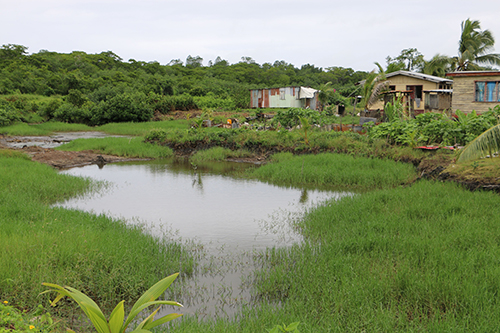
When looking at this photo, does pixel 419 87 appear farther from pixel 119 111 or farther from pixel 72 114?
pixel 72 114

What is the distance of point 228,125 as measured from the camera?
84.4ft

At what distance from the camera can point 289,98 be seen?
134ft

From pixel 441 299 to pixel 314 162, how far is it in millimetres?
9604

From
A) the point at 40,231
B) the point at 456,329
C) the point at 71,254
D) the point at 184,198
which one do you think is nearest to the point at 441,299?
the point at 456,329

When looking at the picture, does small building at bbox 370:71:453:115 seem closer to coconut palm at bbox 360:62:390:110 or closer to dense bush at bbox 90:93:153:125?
coconut palm at bbox 360:62:390:110

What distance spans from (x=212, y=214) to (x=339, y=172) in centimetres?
488

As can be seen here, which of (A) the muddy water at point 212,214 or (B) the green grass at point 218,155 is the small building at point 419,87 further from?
(A) the muddy water at point 212,214

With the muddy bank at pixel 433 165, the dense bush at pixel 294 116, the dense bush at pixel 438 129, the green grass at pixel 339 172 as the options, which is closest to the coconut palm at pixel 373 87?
the dense bush at pixel 294 116

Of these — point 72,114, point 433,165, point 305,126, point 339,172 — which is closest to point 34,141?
point 72,114

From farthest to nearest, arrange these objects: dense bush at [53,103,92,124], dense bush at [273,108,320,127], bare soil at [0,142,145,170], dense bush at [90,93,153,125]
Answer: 1. dense bush at [90,93,153,125]
2. dense bush at [53,103,92,124]
3. dense bush at [273,108,320,127]
4. bare soil at [0,142,145,170]

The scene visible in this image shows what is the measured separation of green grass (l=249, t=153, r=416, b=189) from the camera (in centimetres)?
1170

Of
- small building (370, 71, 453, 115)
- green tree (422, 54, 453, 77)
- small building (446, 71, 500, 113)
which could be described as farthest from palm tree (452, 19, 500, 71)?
small building (446, 71, 500, 113)

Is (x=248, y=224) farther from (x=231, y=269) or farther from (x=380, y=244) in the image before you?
(x=380, y=244)

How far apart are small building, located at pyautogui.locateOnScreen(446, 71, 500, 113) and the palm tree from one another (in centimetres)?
1913
